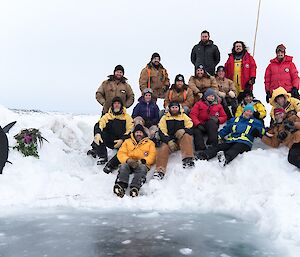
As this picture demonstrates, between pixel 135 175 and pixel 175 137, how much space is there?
137 centimetres

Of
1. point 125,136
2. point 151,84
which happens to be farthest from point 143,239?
point 151,84

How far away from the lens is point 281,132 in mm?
7496

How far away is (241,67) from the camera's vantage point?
9766 mm

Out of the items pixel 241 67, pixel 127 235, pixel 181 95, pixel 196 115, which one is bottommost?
pixel 127 235

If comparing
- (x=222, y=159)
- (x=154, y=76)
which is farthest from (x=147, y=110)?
(x=222, y=159)

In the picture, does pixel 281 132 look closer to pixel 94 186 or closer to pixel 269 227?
pixel 269 227

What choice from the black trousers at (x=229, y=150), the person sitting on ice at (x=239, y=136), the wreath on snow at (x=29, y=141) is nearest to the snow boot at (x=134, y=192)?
the person sitting on ice at (x=239, y=136)

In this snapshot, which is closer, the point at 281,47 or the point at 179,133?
the point at 179,133

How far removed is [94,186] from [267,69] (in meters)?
5.03

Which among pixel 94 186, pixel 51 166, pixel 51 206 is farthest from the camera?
pixel 51 166

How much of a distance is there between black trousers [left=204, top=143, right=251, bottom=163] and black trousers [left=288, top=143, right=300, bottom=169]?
91 centimetres

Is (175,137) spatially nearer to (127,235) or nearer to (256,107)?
(256,107)

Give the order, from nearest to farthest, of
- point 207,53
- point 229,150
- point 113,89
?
point 229,150 < point 113,89 < point 207,53

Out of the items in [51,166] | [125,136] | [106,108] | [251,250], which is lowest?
[251,250]
